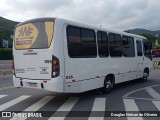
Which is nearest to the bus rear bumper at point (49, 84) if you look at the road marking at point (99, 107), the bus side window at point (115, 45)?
the road marking at point (99, 107)

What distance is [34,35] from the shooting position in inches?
376

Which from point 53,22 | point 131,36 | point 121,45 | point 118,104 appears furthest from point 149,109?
point 131,36

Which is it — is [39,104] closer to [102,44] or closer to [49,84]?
[49,84]

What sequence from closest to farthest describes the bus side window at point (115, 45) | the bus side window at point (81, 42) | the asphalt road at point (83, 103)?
the asphalt road at point (83, 103), the bus side window at point (81, 42), the bus side window at point (115, 45)

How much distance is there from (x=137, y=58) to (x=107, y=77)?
13.4 ft

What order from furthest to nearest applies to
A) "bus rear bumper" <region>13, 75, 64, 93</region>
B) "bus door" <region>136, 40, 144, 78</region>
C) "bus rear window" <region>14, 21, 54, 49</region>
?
"bus door" <region>136, 40, 144, 78</region> → "bus rear window" <region>14, 21, 54, 49</region> → "bus rear bumper" <region>13, 75, 64, 93</region>

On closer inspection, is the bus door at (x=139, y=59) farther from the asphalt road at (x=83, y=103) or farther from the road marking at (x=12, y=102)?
the road marking at (x=12, y=102)

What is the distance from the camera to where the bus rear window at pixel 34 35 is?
30.4 ft

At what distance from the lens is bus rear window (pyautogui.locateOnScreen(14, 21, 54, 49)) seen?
9.27 m

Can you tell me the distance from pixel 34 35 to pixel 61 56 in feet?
4.32

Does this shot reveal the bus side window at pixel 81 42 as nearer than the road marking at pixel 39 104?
No

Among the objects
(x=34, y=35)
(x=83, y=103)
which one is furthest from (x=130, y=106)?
(x=34, y=35)

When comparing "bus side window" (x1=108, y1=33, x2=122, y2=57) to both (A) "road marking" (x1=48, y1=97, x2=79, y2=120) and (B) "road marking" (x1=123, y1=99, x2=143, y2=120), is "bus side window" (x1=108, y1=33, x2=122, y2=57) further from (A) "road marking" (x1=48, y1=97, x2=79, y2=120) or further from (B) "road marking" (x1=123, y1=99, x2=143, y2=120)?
(A) "road marking" (x1=48, y1=97, x2=79, y2=120)

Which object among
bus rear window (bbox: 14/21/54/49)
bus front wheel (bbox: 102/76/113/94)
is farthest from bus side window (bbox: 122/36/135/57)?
bus rear window (bbox: 14/21/54/49)
